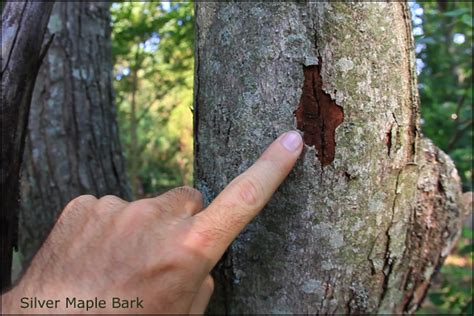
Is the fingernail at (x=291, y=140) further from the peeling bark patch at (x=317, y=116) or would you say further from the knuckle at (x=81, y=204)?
the knuckle at (x=81, y=204)

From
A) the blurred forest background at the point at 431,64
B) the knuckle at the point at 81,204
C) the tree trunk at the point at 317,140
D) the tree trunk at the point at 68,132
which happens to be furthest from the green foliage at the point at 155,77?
the tree trunk at the point at 68,132

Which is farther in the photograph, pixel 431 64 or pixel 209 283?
pixel 431 64

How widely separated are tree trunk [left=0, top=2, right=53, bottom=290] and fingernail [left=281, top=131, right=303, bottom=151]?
836 millimetres

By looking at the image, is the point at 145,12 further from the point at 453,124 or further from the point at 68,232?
the point at 68,232

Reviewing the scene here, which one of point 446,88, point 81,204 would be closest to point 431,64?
point 446,88

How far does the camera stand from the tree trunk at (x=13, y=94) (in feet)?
4.62

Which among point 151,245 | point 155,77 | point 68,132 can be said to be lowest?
point 151,245

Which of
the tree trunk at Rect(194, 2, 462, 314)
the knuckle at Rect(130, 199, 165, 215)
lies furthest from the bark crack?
the knuckle at Rect(130, 199, 165, 215)

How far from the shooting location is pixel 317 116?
1104 millimetres

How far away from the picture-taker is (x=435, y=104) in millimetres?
3109

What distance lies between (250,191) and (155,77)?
397cm

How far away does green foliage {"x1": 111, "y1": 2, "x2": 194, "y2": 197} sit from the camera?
3178 millimetres

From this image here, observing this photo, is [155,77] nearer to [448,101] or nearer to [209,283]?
[448,101]

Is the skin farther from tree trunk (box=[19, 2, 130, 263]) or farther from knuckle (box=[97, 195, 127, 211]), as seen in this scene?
tree trunk (box=[19, 2, 130, 263])
